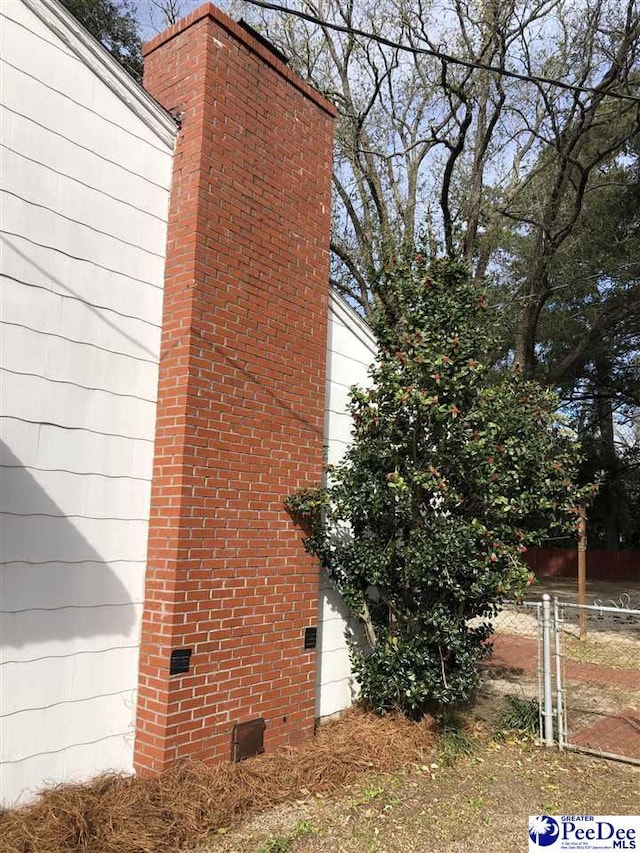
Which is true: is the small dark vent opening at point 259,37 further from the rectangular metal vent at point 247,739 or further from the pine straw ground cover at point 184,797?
the pine straw ground cover at point 184,797

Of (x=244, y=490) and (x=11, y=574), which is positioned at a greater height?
(x=244, y=490)

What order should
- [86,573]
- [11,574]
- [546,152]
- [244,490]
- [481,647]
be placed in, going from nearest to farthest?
1. [11,574]
2. [86,573]
3. [244,490]
4. [481,647]
5. [546,152]

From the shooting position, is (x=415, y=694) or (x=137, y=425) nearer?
(x=137, y=425)

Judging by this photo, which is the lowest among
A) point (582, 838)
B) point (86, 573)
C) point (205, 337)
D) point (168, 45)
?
point (582, 838)

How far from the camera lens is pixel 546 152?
14797 millimetres

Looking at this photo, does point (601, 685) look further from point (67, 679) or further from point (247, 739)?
point (67, 679)

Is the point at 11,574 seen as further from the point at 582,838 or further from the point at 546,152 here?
the point at 546,152

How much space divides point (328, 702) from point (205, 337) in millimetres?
3363

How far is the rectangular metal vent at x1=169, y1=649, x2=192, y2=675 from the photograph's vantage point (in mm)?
3989

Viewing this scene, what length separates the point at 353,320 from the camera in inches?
240

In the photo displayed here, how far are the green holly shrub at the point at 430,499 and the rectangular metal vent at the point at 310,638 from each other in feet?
1.52

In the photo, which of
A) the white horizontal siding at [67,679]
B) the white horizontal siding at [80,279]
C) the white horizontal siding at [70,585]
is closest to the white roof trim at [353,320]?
the white horizontal siding at [80,279]

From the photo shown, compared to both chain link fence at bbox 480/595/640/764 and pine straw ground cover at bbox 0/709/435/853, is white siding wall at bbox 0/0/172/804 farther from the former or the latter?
chain link fence at bbox 480/595/640/764

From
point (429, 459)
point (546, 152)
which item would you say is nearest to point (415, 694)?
point (429, 459)
